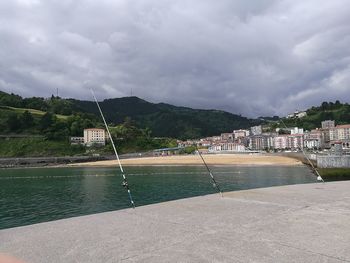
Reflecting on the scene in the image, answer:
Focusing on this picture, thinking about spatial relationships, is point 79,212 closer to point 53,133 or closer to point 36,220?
point 36,220

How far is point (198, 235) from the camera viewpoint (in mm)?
6391

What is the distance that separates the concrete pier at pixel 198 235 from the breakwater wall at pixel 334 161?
33865 mm

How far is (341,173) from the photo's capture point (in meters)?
35.2

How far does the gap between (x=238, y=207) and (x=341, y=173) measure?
98.3 ft

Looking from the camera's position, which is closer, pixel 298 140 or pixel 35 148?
pixel 35 148

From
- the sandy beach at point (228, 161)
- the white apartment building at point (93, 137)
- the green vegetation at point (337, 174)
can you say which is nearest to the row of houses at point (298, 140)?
the white apartment building at point (93, 137)

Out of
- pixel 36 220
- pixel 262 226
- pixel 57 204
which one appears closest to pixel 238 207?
pixel 262 226

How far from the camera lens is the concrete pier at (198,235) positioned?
5.23 m

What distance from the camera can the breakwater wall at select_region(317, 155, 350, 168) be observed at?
131 feet

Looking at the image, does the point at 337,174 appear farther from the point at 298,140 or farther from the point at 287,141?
the point at 287,141

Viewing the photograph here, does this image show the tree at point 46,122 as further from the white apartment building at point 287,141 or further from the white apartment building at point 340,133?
the white apartment building at point 340,133

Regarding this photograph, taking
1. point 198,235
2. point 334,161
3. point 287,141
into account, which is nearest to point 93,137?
point 287,141

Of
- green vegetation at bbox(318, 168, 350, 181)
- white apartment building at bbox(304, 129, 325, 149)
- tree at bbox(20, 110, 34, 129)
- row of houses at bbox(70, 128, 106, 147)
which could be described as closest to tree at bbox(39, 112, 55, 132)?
tree at bbox(20, 110, 34, 129)

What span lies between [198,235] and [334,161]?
1575 inches
